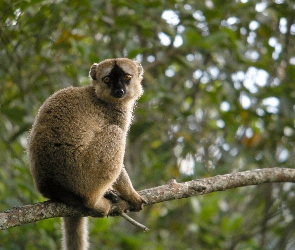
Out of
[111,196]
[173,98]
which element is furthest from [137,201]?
[173,98]

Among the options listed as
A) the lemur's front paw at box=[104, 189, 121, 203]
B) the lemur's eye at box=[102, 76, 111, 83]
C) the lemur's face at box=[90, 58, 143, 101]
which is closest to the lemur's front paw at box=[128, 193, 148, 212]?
the lemur's front paw at box=[104, 189, 121, 203]

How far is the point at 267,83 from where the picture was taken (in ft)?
40.7

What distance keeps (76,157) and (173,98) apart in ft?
15.2

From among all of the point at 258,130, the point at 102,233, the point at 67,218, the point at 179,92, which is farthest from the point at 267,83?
the point at 67,218

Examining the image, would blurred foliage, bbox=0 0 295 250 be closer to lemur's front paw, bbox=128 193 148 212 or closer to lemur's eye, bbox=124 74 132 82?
lemur's eye, bbox=124 74 132 82

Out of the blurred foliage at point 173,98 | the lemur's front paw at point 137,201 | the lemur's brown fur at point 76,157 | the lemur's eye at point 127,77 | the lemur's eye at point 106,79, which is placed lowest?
the blurred foliage at point 173,98

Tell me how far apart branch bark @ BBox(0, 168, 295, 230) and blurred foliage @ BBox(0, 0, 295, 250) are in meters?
2.51

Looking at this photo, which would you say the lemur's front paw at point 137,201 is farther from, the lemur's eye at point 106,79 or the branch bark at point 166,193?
the lemur's eye at point 106,79

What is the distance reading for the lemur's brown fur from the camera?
6.13 m

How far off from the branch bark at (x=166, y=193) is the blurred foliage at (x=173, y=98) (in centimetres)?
251

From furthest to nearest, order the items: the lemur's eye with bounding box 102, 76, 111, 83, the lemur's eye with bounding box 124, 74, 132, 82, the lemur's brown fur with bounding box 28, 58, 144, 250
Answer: the lemur's eye with bounding box 124, 74, 132, 82
the lemur's eye with bounding box 102, 76, 111, 83
the lemur's brown fur with bounding box 28, 58, 144, 250

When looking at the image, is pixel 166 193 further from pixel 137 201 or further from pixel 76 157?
pixel 76 157

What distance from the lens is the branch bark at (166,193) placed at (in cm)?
558

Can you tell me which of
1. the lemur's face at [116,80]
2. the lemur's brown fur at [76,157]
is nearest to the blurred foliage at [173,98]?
the lemur's face at [116,80]
